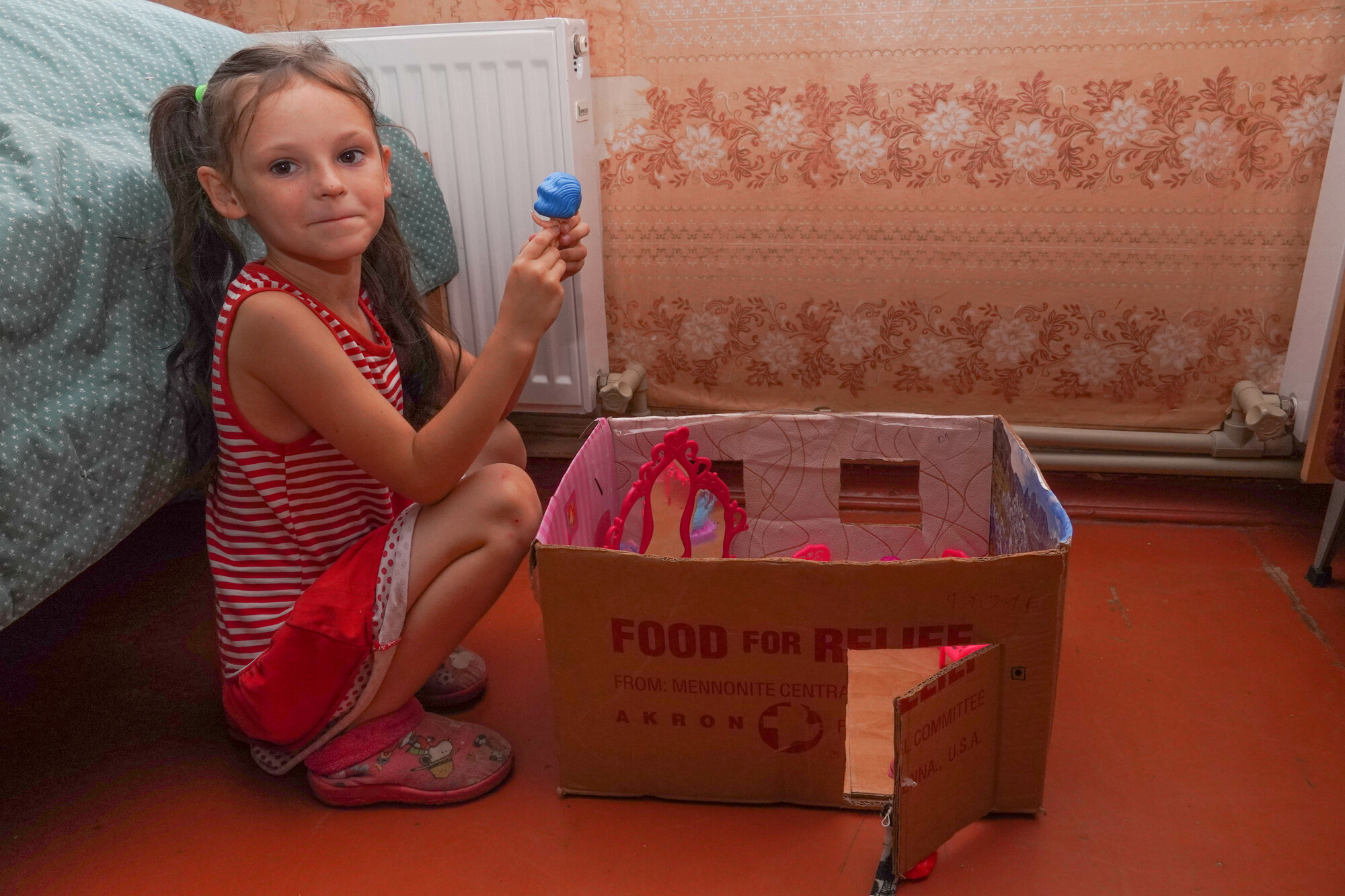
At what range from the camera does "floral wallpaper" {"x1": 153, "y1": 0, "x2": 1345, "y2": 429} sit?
1258 mm

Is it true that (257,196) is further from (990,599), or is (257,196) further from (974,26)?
(974,26)

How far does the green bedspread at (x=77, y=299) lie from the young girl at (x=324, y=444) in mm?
41

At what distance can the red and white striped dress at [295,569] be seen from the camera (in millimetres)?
861

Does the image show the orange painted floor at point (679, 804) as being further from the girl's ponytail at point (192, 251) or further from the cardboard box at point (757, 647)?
the girl's ponytail at point (192, 251)

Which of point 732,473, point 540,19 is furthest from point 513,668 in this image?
point 540,19

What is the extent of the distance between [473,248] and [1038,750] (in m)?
0.97

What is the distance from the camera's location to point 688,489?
45.6 inches

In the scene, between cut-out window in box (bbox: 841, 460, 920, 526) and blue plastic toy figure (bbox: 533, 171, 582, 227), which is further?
cut-out window in box (bbox: 841, 460, 920, 526)

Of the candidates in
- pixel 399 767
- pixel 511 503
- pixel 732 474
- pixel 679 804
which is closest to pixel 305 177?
pixel 511 503

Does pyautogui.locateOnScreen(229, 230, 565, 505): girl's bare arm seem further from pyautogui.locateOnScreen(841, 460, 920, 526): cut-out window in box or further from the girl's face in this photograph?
pyautogui.locateOnScreen(841, 460, 920, 526): cut-out window in box

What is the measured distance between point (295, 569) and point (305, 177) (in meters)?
0.35

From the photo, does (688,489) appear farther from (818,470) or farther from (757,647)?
(757,647)

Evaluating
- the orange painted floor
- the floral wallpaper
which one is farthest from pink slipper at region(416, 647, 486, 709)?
the floral wallpaper

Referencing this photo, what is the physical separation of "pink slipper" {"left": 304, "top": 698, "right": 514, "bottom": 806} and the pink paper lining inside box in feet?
0.85
